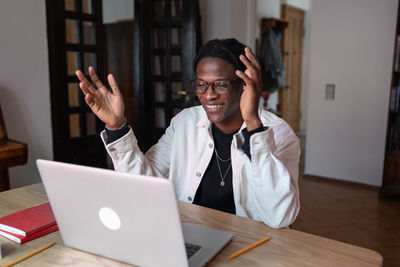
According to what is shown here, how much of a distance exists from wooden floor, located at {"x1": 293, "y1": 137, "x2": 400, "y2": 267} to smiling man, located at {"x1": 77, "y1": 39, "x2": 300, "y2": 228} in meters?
1.61

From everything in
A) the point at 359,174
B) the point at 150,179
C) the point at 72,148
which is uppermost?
the point at 150,179

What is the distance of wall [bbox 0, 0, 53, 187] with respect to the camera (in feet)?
9.13

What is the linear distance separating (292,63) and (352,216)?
176 inches

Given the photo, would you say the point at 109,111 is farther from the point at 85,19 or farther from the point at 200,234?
the point at 85,19

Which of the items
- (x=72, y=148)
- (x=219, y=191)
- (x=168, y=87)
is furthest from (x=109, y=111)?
(x=168, y=87)

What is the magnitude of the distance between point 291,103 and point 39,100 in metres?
5.37

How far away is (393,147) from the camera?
3.79m

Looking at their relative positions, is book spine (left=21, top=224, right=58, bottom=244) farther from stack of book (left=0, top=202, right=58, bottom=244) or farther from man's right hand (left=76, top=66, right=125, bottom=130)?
man's right hand (left=76, top=66, right=125, bottom=130)

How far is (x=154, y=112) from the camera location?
4047 mm

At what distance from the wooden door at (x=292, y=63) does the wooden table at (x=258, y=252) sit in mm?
5975

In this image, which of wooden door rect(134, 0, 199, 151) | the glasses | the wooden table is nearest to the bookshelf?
wooden door rect(134, 0, 199, 151)

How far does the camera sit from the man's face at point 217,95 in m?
1.49

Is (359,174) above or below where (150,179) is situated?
below

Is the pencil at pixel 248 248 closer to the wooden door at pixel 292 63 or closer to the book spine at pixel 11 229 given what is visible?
the book spine at pixel 11 229
